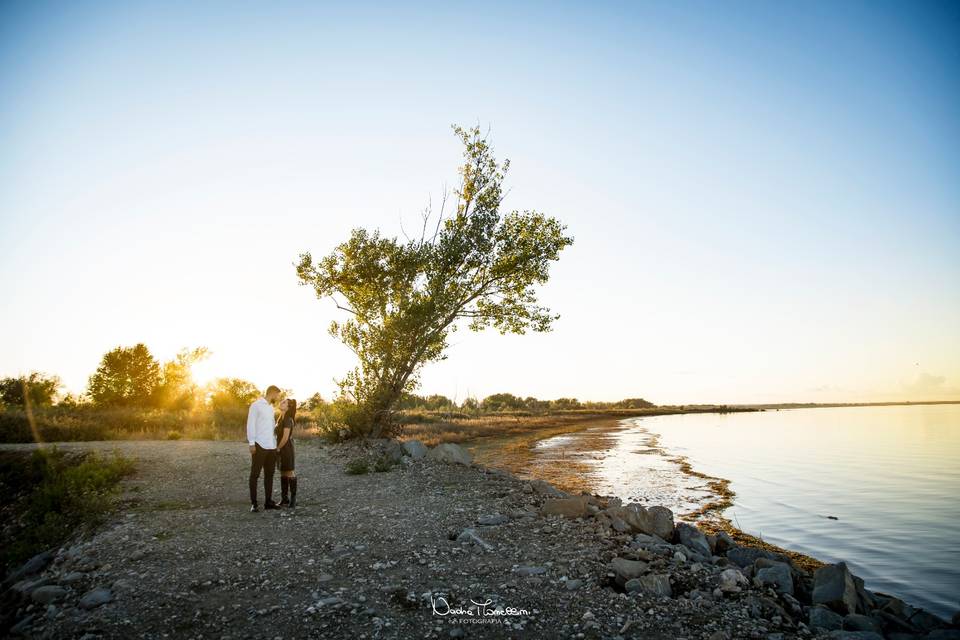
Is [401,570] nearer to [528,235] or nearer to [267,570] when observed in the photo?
[267,570]

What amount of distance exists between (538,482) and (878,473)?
20659mm

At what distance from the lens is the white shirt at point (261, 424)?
Result: 11.3 m

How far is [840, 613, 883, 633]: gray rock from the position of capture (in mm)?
6891

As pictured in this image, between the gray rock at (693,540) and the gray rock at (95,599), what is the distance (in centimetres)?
996

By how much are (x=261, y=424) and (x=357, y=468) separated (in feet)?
18.6

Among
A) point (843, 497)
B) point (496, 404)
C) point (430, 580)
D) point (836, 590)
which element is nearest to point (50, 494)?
point (430, 580)

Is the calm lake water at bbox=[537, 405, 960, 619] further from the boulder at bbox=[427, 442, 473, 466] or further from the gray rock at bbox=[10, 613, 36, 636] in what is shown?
the gray rock at bbox=[10, 613, 36, 636]

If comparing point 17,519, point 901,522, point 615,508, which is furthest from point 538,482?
point 17,519

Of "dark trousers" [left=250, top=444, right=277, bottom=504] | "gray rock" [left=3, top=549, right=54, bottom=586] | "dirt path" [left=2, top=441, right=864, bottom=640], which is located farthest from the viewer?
"dark trousers" [left=250, top=444, right=277, bottom=504]

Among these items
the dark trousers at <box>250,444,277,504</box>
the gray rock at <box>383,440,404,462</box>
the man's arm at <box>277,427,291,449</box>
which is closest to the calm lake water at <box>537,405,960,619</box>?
the gray rock at <box>383,440,404,462</box>

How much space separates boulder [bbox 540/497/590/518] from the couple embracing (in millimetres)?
6237

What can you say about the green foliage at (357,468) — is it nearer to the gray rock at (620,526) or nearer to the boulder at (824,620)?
the gray rock at (620,526)

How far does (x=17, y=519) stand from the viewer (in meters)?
11.5

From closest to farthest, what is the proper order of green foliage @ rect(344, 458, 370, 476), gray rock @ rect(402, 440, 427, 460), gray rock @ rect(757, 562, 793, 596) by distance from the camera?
gray rock @ rect(757, 562, 793, 596) → green foliage @ rect(344, 458, 370, 476) → gray rock @ rect(402, 440, 427, 460)
